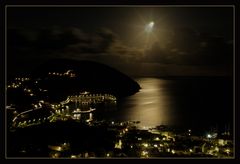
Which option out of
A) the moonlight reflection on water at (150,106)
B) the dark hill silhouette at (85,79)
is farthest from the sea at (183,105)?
the dark hill silhouette at (85,79)

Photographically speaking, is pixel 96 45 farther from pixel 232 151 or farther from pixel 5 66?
pixel 232 151

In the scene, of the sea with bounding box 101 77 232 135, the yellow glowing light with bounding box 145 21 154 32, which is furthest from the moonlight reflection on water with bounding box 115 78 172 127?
the yellow glowing light with bounding box 145 21 154 32

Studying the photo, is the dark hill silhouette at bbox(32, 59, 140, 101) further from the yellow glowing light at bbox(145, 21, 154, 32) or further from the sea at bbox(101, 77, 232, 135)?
the yellow glowing light at bbox(145, 21, 154, 32)

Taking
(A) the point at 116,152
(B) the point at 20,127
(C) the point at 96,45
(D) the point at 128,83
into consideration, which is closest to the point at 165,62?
(D) the point at 128,83

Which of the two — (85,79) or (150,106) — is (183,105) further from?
(85,79)

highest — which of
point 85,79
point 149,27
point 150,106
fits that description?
point 149,27

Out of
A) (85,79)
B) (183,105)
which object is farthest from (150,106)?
(85,79)

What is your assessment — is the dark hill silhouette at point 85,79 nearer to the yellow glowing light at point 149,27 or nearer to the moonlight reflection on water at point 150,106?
the moonlight reflection on water at point 150,106

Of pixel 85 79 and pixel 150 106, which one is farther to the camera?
pixel 85 79
